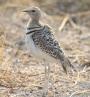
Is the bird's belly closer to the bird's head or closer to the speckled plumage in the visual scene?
the speckled plumage

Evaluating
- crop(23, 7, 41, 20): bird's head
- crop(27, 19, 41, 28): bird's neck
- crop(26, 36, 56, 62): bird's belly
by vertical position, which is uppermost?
crop(23, 7, 41, 20): bird's head

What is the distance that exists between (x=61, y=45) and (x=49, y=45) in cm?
278

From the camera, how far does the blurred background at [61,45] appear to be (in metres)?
7.09

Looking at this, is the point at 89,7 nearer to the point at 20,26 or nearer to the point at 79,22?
the point at 79,22

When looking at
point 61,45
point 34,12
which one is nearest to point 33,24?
point 34,12

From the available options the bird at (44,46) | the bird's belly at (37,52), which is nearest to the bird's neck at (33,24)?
the bird at (44,46)

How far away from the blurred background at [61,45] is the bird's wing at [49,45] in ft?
1.36

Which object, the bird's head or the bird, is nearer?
the bird

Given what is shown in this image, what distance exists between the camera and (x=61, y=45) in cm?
932

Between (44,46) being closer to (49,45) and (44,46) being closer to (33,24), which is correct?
(49,45)

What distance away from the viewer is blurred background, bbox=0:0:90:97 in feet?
23.3

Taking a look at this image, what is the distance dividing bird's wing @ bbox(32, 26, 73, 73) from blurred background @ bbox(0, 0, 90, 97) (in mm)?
413

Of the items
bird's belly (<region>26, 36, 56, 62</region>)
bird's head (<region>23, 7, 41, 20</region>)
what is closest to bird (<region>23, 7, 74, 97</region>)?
bird's belly (<region>26, 36, 56, 62</region>)

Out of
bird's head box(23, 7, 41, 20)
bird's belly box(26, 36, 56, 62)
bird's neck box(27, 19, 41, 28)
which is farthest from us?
bird's head box(23, 7, 41, 20)
